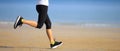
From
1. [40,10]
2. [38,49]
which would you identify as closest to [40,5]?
[40,10]

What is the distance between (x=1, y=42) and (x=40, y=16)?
2.15 meters

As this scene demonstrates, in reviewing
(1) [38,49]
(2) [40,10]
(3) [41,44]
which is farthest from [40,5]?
(3) [41,44]

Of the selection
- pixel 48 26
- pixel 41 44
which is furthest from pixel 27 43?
pixel 48 26

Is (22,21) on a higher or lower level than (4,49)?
higher

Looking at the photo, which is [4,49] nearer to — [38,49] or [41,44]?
[38,49]

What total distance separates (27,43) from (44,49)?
147 cm

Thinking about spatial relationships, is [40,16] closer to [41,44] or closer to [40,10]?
[40,10]

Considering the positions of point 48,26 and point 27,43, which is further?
point 27,43

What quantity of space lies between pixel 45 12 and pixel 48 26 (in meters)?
0.42

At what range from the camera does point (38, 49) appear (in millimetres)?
8844

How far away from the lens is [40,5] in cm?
875

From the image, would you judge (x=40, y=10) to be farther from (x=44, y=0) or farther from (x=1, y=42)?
(x=1, y=42)

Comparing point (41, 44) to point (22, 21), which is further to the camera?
point (41, 44)

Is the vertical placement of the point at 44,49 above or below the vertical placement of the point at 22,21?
below
